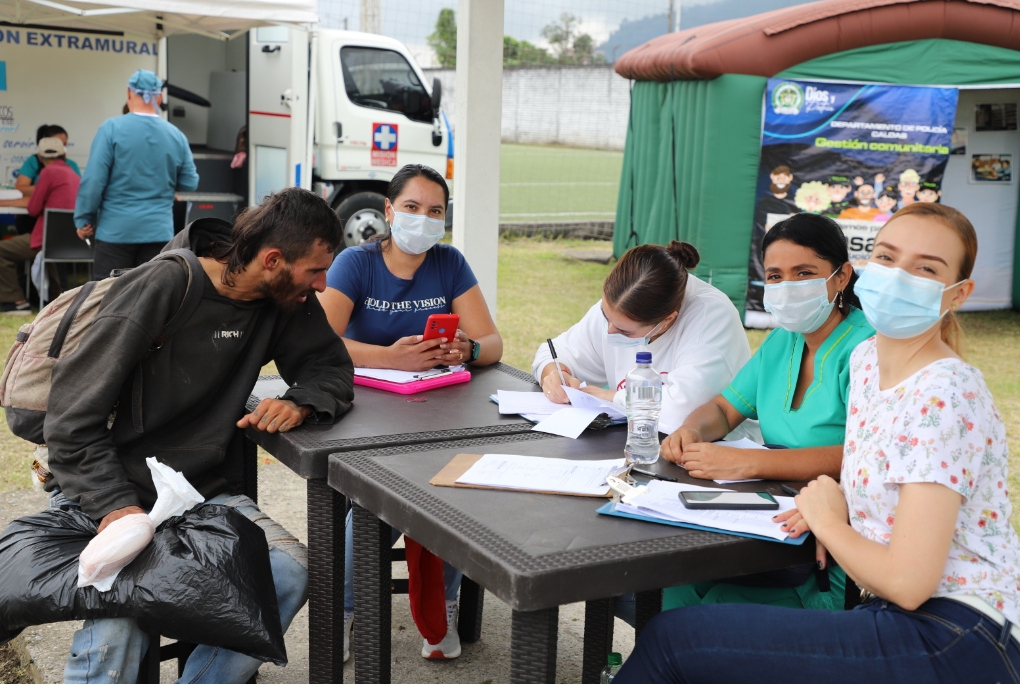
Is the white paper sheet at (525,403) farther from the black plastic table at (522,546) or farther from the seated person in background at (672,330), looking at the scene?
the black plastic table at (522,546)

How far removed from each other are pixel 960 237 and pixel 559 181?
18.8 metres

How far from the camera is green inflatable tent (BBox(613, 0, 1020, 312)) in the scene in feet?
27.2

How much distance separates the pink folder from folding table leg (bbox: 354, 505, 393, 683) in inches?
29.4

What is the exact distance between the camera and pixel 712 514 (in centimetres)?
196

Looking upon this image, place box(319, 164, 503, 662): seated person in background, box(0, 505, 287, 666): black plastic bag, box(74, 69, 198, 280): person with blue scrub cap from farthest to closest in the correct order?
1. box(74, 69, 198, 280): person with blue scrub cap
2. box(319, 164, 503, 662): seated person in background
3. box(0, 505, 287, 666): black plastic bag

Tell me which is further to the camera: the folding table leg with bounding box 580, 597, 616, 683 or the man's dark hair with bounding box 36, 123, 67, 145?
the man's dark hair with bounding box 36, 123, 67, 145

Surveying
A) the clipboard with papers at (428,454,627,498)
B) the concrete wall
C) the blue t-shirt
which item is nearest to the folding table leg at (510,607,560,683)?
the clipboard with papers at (428,454,627,498)

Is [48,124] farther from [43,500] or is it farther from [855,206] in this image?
[855,206]

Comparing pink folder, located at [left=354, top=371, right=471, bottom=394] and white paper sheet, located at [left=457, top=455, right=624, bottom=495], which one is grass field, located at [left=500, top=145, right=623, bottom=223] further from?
Answer: white paper sheet, located at [left=457, top=455, right=624, bottom=495]

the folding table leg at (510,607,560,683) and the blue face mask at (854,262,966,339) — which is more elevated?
the blue face mask at (854,262,966,339)

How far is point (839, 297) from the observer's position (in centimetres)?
247

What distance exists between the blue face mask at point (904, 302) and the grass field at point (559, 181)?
14400 mm

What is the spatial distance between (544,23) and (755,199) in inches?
365

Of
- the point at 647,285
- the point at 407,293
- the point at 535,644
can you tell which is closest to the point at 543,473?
the point at 535,644
